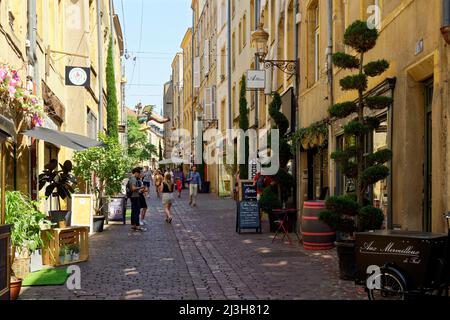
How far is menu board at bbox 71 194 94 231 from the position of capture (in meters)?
13.7

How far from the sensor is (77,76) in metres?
14.9

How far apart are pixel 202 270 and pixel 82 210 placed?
571 cm

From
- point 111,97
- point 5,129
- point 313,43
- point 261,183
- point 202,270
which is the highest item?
point 111,97

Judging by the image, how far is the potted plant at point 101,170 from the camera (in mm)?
15344

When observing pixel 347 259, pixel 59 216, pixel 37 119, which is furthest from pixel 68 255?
pixel 347 259

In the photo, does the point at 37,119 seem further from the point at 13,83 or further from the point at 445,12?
the point at 445,12

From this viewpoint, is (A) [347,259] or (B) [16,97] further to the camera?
(B) [16,97]

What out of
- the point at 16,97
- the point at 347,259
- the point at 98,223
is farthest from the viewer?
the point at 98,223

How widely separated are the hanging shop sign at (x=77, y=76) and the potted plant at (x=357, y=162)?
836 centimetres

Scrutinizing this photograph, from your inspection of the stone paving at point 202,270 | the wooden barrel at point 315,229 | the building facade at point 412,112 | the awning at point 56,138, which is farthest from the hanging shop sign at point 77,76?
the wooden barrel at point 315,229

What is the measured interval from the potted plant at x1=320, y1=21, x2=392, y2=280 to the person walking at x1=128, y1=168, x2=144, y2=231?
770 centimetres

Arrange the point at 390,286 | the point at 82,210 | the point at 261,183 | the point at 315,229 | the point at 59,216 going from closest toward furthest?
the point at 390,286
the point at 315,229
the point at 59,216
the point at 82,210
the point at 261,183

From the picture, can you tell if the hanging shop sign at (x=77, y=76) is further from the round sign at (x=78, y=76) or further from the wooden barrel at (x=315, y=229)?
the wooden barrel at (x=315, y=229)
